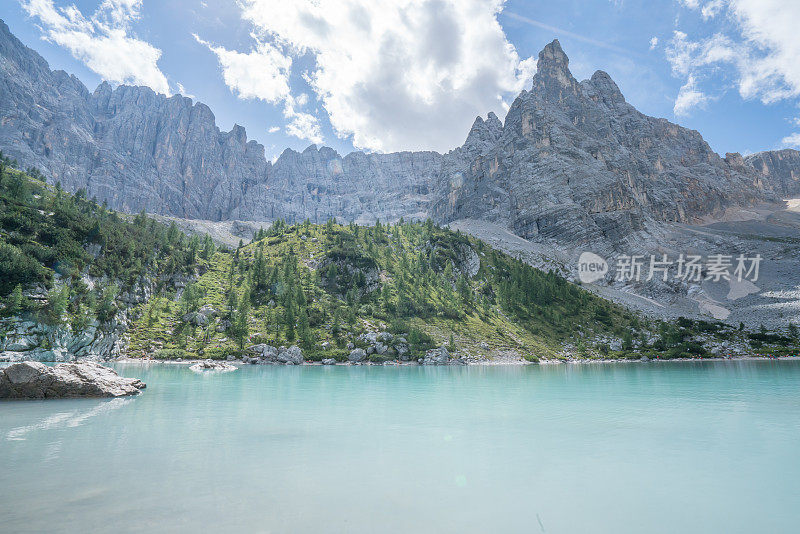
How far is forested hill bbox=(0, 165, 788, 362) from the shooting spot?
7194 cm

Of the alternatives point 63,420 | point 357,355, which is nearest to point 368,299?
point 357,355

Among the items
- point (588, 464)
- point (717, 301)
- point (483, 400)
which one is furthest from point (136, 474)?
point (717, 301)

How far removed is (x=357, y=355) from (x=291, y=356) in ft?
48.1

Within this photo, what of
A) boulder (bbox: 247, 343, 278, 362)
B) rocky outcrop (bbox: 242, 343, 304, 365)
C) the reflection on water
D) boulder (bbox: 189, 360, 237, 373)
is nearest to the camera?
the reflection on water

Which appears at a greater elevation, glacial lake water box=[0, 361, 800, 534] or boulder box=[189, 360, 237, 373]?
glacial lake water box=[0, 361, 800, 534]

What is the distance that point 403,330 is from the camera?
102 m

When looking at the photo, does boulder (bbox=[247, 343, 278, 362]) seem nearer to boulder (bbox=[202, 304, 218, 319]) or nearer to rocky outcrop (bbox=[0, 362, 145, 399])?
boulder (bbox=[202, 304, 218, 319])

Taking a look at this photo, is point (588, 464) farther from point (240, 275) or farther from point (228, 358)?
point (240, 275)

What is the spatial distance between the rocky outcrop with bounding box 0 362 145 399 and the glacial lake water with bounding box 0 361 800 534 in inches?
56.3

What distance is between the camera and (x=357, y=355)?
88.8 metres

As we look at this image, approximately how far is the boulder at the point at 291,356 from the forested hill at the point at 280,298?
278cm

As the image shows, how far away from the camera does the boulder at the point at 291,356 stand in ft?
274

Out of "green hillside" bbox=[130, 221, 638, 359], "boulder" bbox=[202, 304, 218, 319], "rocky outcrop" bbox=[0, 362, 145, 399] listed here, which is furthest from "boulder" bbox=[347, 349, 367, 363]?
"rocky outcrop" bbox=[0, 362, 145, 399]

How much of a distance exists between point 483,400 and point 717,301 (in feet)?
638
